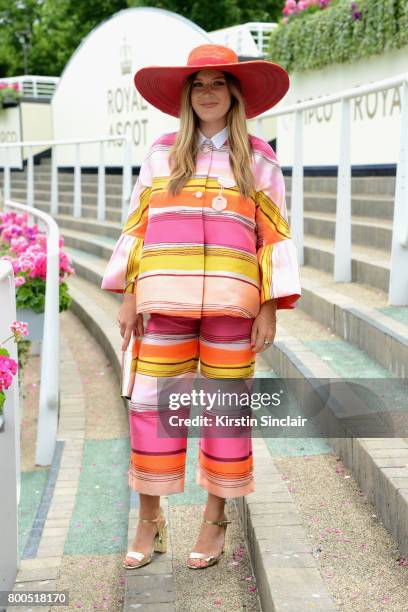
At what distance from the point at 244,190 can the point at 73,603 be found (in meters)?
1.52

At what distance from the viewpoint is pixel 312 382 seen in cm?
425

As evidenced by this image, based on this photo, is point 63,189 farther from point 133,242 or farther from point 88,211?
point 133,242

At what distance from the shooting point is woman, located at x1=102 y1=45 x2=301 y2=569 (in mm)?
3006

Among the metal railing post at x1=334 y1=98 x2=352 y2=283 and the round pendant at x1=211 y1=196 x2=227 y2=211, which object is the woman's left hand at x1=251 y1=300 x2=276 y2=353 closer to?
the round pendant at x1=211 y1=196 x2=227 y2=211

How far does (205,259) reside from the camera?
3012 mm

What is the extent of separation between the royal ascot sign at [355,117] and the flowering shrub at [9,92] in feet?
34.6

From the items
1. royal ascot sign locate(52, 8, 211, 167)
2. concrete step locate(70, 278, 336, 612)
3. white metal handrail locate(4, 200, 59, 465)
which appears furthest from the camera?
royal ascot sign locate(52, 8, 211, 167)

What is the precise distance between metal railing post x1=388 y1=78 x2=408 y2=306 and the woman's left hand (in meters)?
2.22

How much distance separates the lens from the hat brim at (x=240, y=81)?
3.05m

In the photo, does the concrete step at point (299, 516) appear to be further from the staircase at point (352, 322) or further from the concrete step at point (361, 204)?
the concrete step at point (361, 204)

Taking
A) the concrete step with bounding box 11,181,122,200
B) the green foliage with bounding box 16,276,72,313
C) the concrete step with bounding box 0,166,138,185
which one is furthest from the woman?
the concrete step with bounding box 0,166,138,185

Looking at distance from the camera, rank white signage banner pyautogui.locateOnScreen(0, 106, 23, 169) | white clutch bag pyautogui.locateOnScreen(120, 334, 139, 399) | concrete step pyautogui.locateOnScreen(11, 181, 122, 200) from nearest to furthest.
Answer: white clutch bag pyautogui.locateOnScreen(120, 334, 139, 399)
concrete step pyautogui.locateOnScreen(11, 181, 122, 200)
white signage banner pyautogui.locateOnScreen(0, 106, 23, 169)

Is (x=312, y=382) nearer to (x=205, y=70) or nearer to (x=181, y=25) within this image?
(x=205, y=70)

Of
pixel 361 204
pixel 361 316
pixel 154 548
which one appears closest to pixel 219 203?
pixel 154 548
